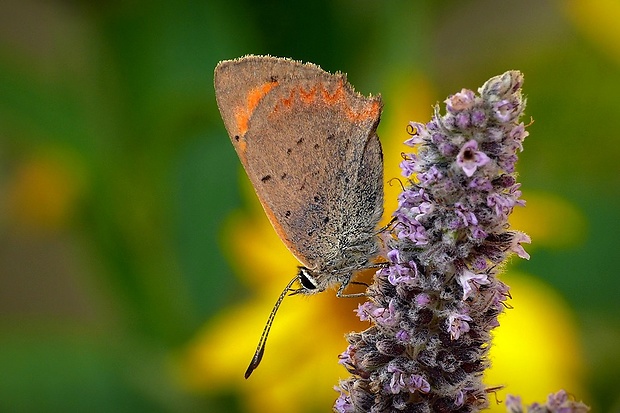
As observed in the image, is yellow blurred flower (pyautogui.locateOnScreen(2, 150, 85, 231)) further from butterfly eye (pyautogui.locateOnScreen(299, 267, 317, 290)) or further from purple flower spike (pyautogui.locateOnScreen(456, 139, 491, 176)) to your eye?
purple flower spike (pyautogui.locateOnScreen(456, 139, 491, 176))

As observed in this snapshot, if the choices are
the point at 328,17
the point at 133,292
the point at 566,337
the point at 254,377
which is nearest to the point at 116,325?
the point at 133,292

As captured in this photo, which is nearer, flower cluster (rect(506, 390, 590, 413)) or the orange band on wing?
flower cluster (rect(506, 390, 590, 413))

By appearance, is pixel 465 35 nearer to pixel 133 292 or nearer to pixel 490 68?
pixel 490 68

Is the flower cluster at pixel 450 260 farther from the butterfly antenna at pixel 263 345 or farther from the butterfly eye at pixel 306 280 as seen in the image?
the butterfly eye at pixel 306 280

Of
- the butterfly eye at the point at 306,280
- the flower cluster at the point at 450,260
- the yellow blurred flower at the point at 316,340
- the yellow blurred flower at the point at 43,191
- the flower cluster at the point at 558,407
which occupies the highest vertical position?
the yellow blurred flower at the point at 43,191

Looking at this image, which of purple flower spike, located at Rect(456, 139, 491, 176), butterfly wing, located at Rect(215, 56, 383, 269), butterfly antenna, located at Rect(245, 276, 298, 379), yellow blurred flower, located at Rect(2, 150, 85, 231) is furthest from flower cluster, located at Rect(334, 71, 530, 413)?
yellow blurred flower, located at Rect(2, 150, 85, 231)

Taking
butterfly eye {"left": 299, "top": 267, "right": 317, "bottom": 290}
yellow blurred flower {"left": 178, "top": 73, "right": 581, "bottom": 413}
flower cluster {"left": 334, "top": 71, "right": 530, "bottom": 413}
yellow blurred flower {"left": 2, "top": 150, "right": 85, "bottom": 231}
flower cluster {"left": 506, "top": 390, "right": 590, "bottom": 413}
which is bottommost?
flower cluster {"left": 506, "top": 390, "right": 590, "bottom": 413}

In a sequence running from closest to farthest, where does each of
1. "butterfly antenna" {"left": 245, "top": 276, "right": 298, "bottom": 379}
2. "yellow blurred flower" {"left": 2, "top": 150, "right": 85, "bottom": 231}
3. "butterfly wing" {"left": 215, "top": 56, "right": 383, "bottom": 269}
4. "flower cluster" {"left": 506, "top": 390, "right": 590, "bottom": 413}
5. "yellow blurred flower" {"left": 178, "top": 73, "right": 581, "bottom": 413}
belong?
"flower cluster" {"left": 506, "top": 390, "right": 590, "bottom": 413}, "butterfly antenna" {"left": 245, "top": 276, "right": 298, "bottom": 379}, "butterfly wing" {"left": 215, "top": 56, "right": 383, "bottom": 269}, "yellow blurred flower" {"left": 178, "top": 73, "right": 581, "bottom": 413}, "yellow blurred flower" {"left": 2, "top": 150, "right": 85, "bottom": 231}

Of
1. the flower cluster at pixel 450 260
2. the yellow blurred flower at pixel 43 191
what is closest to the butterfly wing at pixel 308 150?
the flower cluster at pixel 450 260
